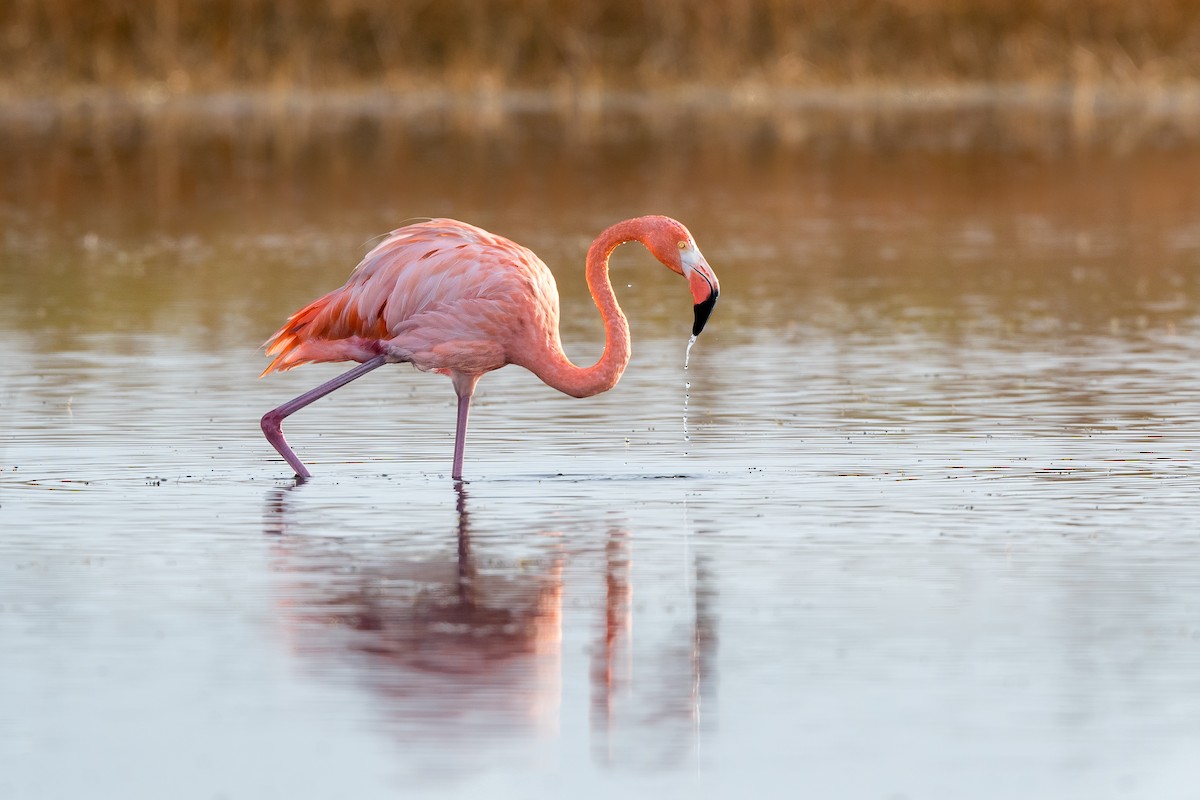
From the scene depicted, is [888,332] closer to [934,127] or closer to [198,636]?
[198,636]

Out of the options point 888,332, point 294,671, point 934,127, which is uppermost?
point 934,127

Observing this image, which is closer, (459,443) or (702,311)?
(702,311)

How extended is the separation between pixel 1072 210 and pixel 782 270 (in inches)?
229

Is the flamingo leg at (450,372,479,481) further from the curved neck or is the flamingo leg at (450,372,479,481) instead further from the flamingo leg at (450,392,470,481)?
the curved neck

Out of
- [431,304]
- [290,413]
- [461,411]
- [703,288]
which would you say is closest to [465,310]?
[431,304]

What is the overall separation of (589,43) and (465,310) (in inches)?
1161

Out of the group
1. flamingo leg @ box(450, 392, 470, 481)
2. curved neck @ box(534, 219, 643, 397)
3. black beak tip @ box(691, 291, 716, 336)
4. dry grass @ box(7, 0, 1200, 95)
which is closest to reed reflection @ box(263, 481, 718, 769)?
flamingo leg @ box(450, 392, 470, 481)

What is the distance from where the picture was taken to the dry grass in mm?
38656

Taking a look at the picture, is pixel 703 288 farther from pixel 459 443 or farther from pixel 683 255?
pixel 459 443

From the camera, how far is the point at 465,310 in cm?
1128

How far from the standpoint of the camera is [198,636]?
7.97 m

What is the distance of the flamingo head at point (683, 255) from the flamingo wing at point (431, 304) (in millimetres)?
Answer: 555

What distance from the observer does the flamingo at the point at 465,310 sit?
11.3 meters

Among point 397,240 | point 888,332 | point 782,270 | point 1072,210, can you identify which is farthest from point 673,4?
point 397,240
